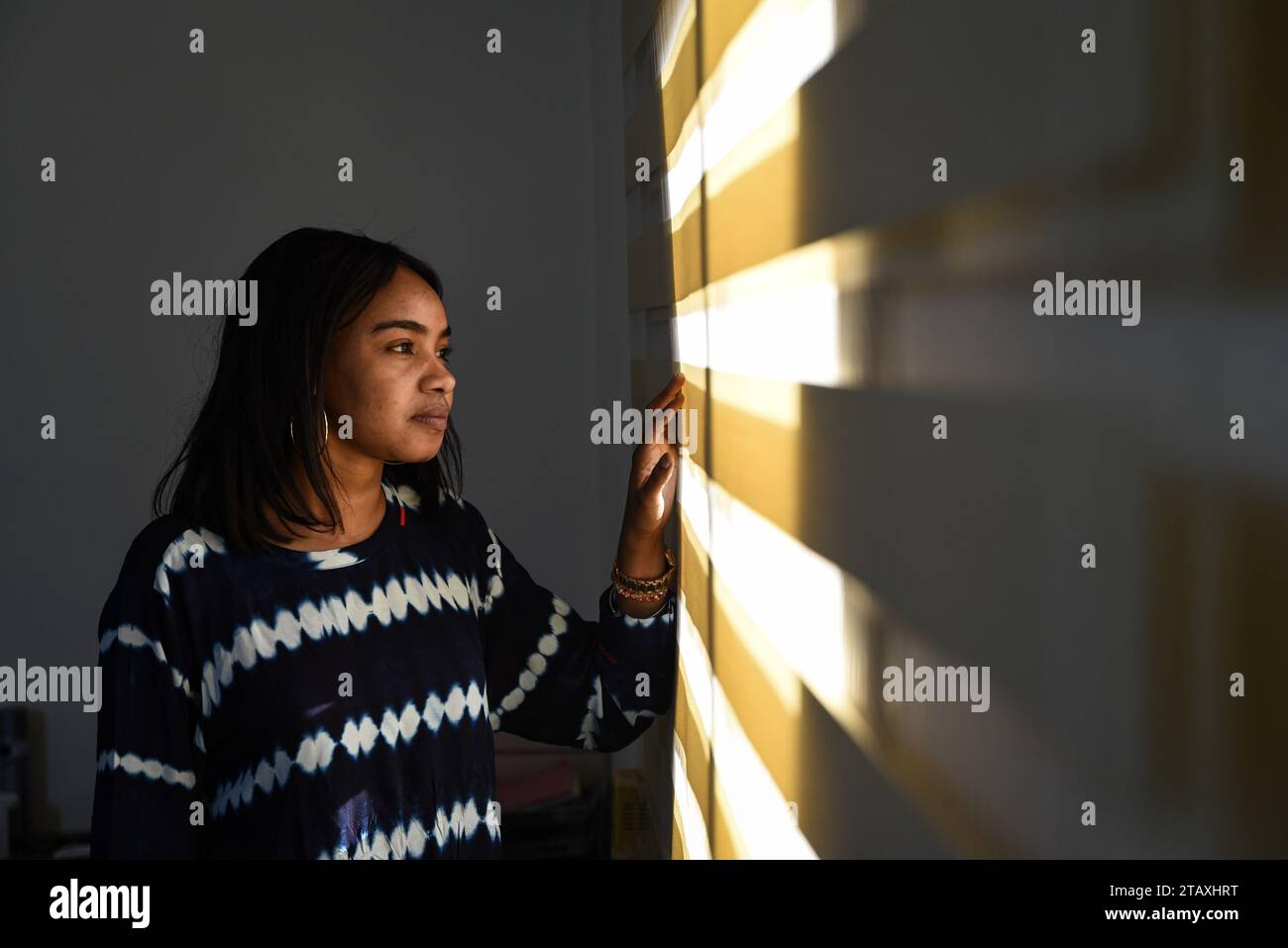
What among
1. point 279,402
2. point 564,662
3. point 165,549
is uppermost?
point 279,402

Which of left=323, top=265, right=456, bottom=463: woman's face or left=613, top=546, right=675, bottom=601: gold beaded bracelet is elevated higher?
left=323, top=265, right=456, bottom=463: woman's face

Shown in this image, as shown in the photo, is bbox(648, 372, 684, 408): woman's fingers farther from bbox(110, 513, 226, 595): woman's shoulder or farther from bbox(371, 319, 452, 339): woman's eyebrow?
bbox(110, 513, 226, 595): woman's shoulder

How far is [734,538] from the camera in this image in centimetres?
78

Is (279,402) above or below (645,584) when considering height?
above

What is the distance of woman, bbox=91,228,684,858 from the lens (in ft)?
2.35

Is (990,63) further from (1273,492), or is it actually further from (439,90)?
(439,90)

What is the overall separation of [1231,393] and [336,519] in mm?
598

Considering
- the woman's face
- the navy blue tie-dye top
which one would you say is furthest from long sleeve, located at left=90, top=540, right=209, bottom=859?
the woman's face

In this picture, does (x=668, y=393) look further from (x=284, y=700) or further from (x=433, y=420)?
(x=284, y=700)

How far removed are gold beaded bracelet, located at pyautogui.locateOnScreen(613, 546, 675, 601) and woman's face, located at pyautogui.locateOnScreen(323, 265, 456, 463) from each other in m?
0.22

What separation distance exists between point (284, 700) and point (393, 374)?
0.82 feet

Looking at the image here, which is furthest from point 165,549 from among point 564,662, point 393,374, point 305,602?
point 564,662

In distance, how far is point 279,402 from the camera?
2.49 feet
